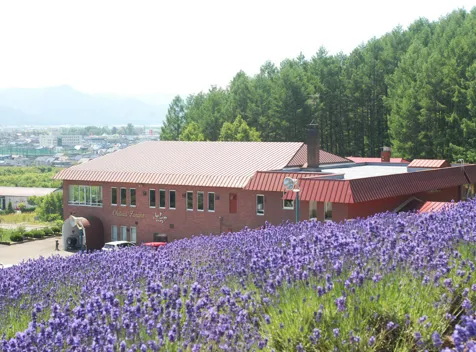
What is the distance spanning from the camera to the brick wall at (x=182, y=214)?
3634 cm

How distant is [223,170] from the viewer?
39719 millimetres

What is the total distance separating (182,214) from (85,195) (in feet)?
27.7

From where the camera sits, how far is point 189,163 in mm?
42469

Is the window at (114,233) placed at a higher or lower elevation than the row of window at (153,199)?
lower

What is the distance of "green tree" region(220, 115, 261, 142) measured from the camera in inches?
2901

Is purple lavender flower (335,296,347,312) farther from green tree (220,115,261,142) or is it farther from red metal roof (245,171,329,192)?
green tree (220,115,261,142)

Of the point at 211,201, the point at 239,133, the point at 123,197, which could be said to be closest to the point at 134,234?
the point at 123,197

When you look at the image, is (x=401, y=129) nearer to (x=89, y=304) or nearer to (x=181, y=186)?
(x=181, y=186)

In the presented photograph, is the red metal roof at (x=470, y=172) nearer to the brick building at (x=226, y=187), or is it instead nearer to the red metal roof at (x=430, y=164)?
the brick building at (x=226, y=187)

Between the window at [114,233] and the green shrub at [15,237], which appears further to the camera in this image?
the green shrub at [15,237]

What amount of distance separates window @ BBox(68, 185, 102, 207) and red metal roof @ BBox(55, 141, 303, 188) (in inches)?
31.4

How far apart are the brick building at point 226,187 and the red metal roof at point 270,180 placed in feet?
0.19

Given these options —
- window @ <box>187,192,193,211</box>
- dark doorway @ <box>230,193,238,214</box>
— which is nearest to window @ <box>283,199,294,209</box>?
Answer: dark doorway @ <box>230,193,238,214</box>

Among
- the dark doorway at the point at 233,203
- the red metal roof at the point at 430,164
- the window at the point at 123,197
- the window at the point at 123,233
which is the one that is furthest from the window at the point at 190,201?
the red metal roof at the point at 430,164
